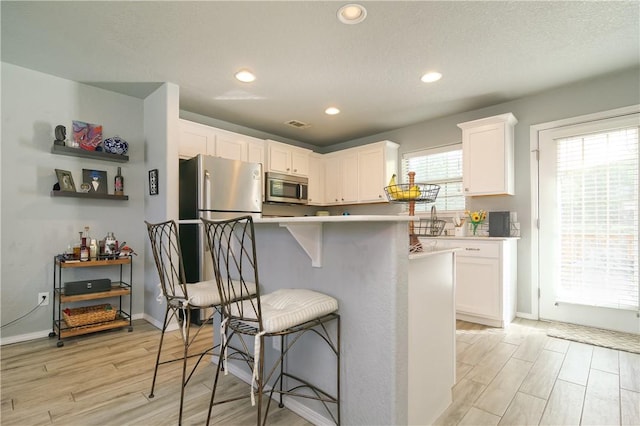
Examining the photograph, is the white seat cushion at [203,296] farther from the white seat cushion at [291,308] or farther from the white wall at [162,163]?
the white wall at [162,163]

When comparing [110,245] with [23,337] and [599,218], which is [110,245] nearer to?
[23,337]

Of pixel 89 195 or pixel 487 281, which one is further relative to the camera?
pixel 487 281

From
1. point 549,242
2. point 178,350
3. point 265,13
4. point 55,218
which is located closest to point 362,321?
point 178,350

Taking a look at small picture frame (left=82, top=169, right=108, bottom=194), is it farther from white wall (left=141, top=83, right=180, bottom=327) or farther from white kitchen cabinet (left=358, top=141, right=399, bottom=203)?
white kitchen cabinet (left=358, top=141, right=399, bottom=203)

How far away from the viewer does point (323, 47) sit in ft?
7.98

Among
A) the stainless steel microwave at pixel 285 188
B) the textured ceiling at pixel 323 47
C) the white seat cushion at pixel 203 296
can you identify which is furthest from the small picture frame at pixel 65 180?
the stainless steel microwave at pixel 285 188

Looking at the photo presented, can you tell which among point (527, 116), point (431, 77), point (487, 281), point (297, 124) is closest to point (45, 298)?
point (297, 124)

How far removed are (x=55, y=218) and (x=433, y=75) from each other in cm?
385

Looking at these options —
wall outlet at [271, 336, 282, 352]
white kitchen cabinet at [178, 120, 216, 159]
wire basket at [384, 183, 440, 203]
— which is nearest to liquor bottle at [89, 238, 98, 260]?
white kitchen cabinet at [178, 120, 216, 159]

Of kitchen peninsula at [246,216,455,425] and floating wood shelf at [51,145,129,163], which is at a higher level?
floating wood shelf at [51,145,129,163]

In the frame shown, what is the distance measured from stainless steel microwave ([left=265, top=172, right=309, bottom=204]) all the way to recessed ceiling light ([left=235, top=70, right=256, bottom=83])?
1497mm

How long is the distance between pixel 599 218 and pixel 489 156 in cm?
115

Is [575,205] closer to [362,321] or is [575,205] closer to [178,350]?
[362,321]

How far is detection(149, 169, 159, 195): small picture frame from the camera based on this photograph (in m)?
3.23
